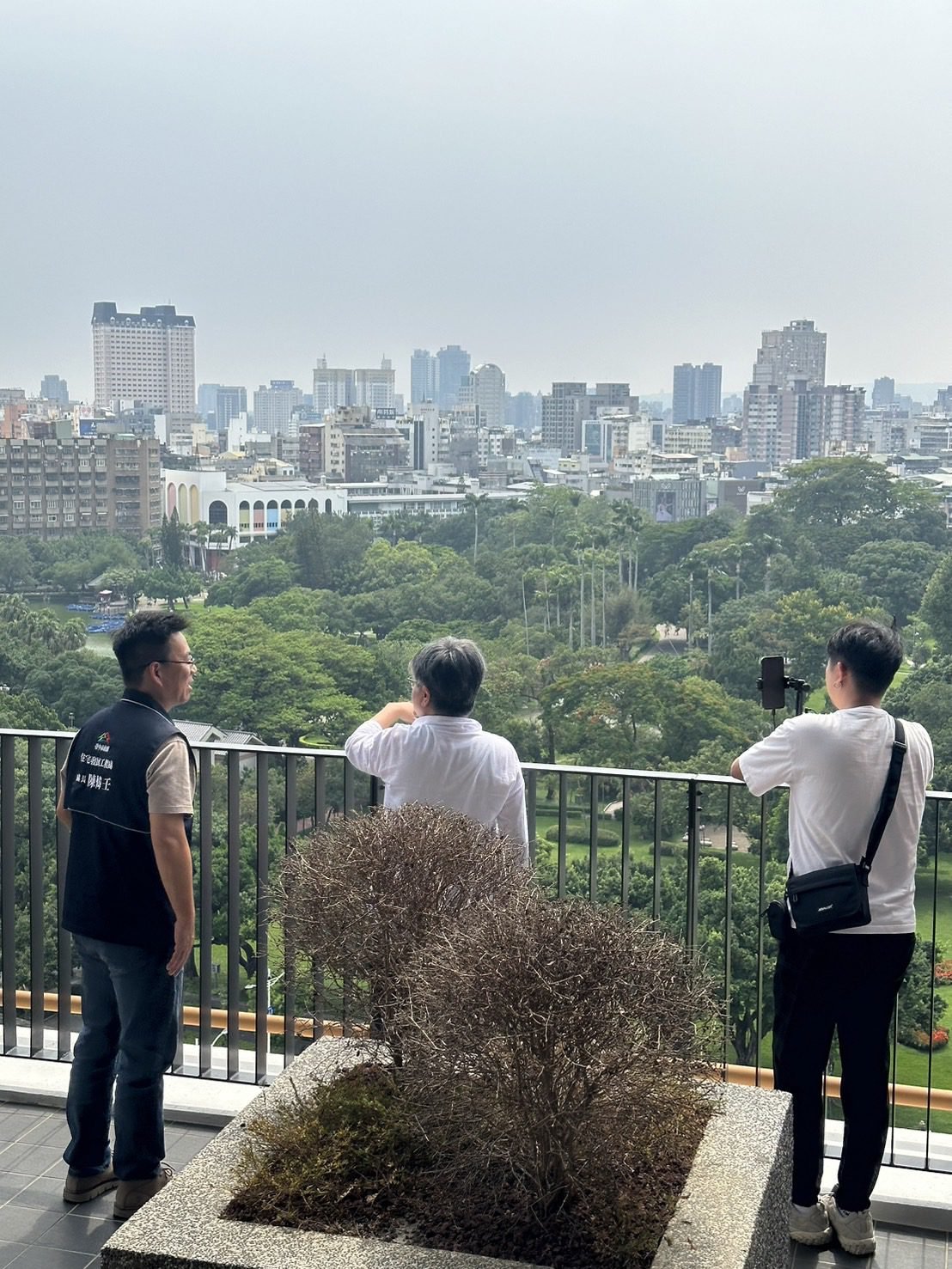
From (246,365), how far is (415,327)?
9.26 m

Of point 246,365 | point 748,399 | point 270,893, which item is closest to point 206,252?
point 246,365

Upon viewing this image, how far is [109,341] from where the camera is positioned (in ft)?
233

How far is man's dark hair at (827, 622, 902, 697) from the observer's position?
94.0 inches

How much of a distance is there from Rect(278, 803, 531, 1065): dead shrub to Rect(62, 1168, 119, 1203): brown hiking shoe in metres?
0.91

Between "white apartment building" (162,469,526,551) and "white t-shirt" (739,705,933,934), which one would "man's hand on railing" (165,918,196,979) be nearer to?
"white t-shirt" (739,705,933,934)

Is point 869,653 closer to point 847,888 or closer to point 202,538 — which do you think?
point 847,888

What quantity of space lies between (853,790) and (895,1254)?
0.88 meters

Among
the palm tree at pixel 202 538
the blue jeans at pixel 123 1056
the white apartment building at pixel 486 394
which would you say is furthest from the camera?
the white apartment building at pixel 486 394

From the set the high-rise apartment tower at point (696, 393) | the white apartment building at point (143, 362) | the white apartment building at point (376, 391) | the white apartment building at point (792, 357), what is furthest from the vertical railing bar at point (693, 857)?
the white apartment building at point (143, 362)

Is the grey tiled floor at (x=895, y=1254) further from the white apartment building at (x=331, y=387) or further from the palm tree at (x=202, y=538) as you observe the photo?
the white apartment building at (x=331, y=387)

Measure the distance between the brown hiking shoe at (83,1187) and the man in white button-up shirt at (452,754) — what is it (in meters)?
0.98

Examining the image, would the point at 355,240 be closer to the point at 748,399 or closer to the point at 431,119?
the point at 431,119

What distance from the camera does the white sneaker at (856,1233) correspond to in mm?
2467

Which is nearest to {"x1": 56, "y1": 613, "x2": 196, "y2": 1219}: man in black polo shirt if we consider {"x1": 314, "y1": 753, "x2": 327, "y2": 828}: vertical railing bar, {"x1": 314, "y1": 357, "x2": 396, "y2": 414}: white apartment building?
{"x1": 314, "y1": 753, "x2": 327, "y2": 828}: vertical railing bar
